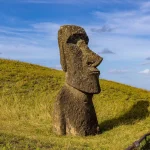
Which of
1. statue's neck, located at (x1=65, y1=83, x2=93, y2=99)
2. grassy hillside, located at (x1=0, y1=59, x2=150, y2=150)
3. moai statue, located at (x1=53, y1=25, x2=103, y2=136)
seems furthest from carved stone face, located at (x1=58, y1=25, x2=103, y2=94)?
grassy hillside, located at (x1=0, y1=59, x2=150, y2=150)

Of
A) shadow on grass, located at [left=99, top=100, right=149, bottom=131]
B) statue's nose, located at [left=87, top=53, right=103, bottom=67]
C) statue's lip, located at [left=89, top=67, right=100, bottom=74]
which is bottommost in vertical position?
shadow on grass, located at [left=99, top=100, right=149, bottom=131]

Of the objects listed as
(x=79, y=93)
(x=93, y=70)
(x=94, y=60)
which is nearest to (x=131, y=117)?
(x=79, y=93)

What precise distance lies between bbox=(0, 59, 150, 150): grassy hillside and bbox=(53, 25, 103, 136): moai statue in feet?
1.71

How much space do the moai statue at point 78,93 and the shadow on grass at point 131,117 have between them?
4.31 feet

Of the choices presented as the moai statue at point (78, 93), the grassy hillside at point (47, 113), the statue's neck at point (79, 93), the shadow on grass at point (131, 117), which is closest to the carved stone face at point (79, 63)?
the moai statue at point (78, 93)

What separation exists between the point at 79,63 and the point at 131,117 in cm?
435

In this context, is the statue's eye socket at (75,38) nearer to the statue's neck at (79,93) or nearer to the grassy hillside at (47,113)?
the statue's neck at (79,93)

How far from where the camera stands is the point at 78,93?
16.1 m

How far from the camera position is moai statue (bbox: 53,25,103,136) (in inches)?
627

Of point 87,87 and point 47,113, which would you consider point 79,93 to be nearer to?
point 87,87

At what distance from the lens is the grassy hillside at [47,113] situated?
12961 millimetres

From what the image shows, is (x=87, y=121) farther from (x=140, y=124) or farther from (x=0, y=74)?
(x=0, y=74)

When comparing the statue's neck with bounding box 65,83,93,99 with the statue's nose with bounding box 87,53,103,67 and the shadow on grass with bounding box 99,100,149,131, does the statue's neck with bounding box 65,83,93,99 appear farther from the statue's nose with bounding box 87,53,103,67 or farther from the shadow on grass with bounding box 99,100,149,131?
the shadow on grass with bounding box 99,100,149,131

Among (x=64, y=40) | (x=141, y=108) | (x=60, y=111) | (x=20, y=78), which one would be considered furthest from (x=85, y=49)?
(x=20, y=78)
